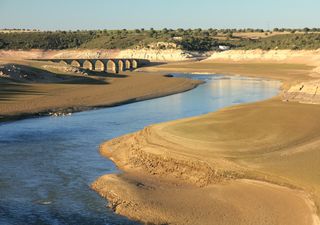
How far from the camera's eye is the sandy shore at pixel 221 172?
14.0 meters

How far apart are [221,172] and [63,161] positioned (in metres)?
7.23

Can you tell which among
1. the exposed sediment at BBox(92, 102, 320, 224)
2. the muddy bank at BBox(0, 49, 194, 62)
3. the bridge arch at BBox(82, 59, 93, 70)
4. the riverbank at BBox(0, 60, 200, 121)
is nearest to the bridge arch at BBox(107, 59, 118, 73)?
the bridge arch at BBox(82, 59, 93, 70)

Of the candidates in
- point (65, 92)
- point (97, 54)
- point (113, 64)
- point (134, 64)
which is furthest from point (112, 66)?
point (65, 92)

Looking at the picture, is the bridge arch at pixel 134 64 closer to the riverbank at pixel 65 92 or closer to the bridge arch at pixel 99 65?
the bridge arch at pixel 99 65

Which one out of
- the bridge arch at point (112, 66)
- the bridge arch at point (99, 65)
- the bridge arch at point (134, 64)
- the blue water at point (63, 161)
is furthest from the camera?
the bridge arch at point (134, 64)

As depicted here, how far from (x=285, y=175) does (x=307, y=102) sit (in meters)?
13.8

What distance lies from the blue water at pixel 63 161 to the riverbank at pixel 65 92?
78.3 inches

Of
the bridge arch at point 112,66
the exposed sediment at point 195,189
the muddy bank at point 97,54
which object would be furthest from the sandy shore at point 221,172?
the muddy bank at point 97,54

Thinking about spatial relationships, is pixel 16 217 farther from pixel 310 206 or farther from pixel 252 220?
pixel 310 206

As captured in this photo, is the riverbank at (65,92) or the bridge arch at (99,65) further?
the bridge arch at (99,65)

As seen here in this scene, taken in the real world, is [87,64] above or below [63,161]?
below

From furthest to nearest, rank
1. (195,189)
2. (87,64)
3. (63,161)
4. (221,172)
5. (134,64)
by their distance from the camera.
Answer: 1. (134,64)
2. (87,64)
3. (63,161)
4. (221,172)
5. (195,189)

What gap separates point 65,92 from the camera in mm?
46000

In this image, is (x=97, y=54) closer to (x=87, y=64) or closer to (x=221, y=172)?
(x=87, y=64)
